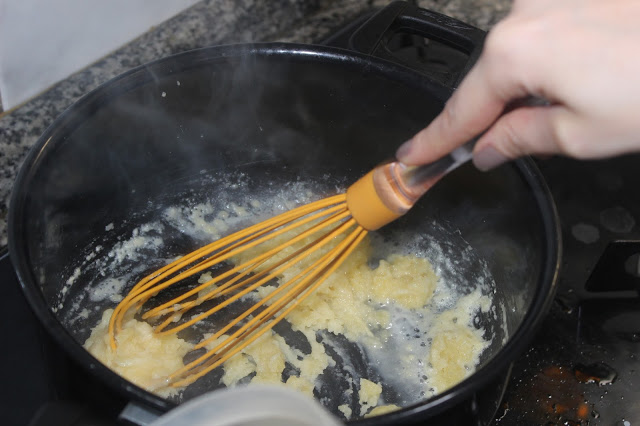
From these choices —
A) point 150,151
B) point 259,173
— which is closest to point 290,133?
point 259,173

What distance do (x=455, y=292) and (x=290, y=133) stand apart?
0.33 m

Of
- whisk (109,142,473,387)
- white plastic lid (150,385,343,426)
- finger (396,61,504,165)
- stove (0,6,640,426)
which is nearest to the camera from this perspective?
white plastic lid (150,385,343,426)

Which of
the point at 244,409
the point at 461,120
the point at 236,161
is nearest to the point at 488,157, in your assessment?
the point at 461,120

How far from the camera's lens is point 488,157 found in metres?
0.54

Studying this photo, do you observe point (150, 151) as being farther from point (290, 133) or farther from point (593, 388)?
point (593, 388)

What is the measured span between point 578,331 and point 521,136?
1.49 ft

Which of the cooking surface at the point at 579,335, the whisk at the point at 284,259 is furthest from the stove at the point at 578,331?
the whisk at the point at 284,259

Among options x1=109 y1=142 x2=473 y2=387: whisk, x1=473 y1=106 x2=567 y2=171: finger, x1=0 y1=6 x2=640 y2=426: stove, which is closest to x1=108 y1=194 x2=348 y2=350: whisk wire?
x1=109 y1=142 x2=473 y2=387: whisk

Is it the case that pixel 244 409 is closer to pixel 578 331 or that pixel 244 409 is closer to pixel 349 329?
pixel 349 329

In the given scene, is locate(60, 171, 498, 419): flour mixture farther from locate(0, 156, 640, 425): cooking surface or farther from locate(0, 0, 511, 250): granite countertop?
locate(0, 0, 511, 250): granite countertop

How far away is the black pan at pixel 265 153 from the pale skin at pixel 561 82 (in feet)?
0.63

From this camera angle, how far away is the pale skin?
0.40 meters

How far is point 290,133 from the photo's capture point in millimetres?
923

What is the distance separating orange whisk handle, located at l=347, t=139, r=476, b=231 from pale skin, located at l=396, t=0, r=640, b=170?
0.06 meters
